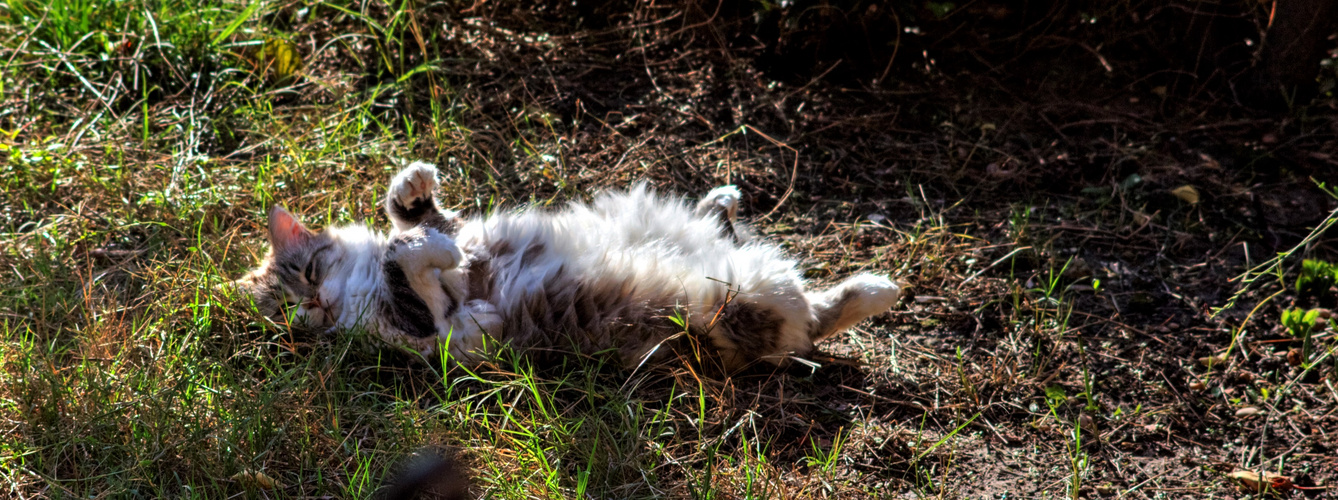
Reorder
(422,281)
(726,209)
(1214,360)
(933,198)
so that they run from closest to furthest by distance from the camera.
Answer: (422,281) → (1214,360) → (726,209) → (933,198)

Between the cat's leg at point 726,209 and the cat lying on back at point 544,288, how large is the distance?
223mm

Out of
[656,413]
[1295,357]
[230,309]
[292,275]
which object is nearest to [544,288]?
[656,413]

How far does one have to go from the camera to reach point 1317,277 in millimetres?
2855

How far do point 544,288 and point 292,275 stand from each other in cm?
85

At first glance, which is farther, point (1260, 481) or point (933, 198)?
point (933, 198)

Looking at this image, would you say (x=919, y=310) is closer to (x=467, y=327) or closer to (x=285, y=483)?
(x=467, y=327)

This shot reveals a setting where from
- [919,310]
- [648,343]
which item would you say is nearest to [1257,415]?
[919,310]

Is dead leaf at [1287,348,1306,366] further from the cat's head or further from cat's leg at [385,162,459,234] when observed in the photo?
the cat's head

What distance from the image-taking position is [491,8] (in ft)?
14.8

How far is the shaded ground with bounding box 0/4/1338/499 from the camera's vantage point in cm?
250

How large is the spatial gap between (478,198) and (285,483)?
1.47m

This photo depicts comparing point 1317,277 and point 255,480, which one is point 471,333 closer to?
point 255,480

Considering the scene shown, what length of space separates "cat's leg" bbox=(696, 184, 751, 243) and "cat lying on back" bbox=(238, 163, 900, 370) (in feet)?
0.73

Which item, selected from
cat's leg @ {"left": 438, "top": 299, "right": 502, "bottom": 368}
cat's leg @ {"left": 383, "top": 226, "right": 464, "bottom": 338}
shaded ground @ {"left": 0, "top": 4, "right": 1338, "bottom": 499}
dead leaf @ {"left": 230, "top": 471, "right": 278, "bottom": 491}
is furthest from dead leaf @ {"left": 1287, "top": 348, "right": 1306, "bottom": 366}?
dead leaf @ {"left": 230, "top": 471, "right": 278, "bottom": 491}
